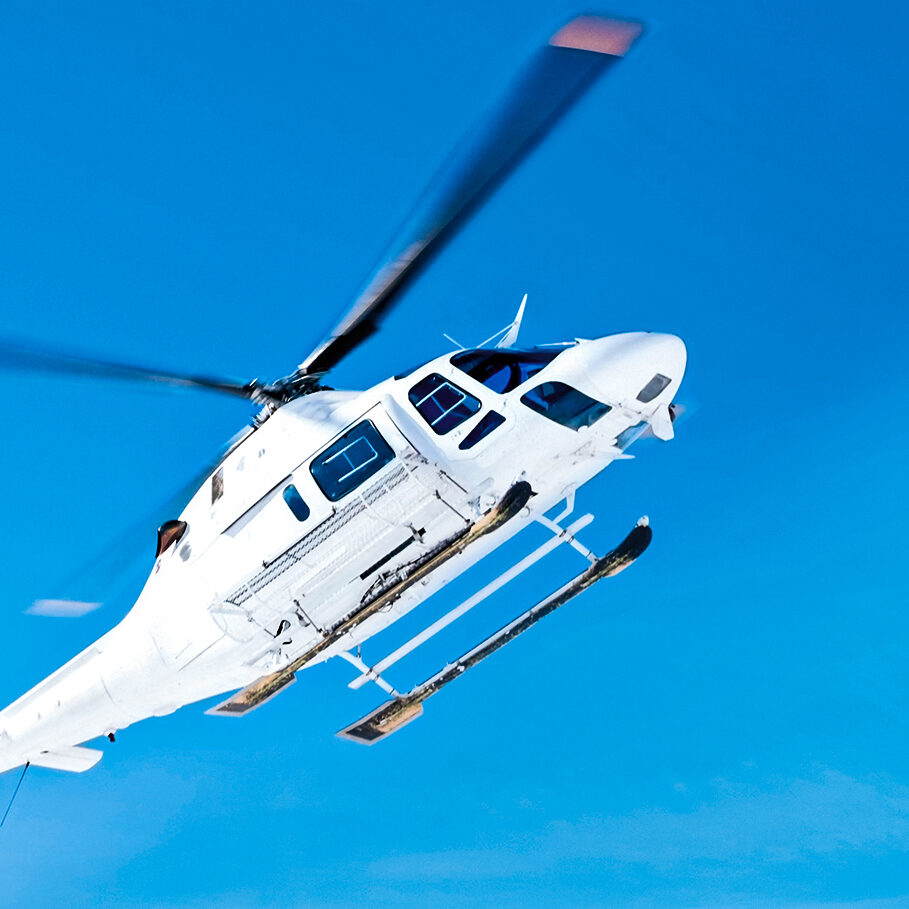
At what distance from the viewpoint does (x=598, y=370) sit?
10312 mm

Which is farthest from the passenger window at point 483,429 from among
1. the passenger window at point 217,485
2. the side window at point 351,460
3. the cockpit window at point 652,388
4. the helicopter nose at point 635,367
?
the passenger window at point 217,485

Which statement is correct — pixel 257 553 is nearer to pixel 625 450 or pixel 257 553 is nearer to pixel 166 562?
pixel 166 562

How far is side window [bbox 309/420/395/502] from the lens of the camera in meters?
10.6

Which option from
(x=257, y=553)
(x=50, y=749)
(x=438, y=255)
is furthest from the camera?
(x=50, y=749)

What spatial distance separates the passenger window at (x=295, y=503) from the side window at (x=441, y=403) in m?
1.59

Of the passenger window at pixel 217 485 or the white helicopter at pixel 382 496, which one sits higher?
the passenger window at pixel 217 485

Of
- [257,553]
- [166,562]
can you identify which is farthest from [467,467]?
[166,562]

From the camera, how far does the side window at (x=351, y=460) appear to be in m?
10.6

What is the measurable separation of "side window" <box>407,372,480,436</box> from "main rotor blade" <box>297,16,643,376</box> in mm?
1039

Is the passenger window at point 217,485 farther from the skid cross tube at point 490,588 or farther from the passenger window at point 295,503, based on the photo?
the skid cross tube at point 490,588

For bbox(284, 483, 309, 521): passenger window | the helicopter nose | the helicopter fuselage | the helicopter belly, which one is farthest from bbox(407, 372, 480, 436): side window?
bbox(284, 483, 309, 521): passenger window

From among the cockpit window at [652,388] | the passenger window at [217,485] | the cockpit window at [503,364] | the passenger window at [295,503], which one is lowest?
the cockpit window at [652,388]

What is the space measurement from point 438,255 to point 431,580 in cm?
363

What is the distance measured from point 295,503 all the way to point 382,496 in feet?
3.40
